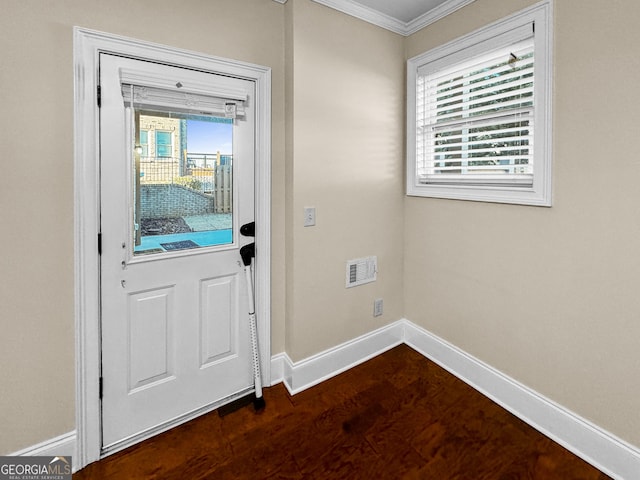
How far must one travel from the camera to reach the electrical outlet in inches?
105

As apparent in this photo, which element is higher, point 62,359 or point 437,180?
point 437,180

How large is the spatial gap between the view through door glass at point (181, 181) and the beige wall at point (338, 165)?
432 millimetres

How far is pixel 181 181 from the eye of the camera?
1.89m

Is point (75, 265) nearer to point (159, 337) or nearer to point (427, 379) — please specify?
point (159, 337)

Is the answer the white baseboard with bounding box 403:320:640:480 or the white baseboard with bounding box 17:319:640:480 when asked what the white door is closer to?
the white baseboard with bounding box 17:319:640:480

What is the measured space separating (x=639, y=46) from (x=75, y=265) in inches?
111

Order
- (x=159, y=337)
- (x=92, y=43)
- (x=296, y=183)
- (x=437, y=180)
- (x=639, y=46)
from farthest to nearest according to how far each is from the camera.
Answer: (x=437, y=180), (x=296, y=183), (x=159, y=337), (x=92, y=43), (x=639, y=46)

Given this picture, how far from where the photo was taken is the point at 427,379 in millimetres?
2369

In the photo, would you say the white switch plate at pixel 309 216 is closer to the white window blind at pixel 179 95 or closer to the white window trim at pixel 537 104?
the white window blind at pixel 179 95

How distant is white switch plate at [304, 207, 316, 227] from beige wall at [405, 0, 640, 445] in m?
1.09

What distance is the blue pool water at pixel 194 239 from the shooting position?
5.94ft

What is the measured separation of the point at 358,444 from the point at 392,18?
291 centimetres

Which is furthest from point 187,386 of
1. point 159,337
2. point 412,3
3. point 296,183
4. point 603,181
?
point 412,3

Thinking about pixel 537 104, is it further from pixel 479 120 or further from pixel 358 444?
pixel 358 444
